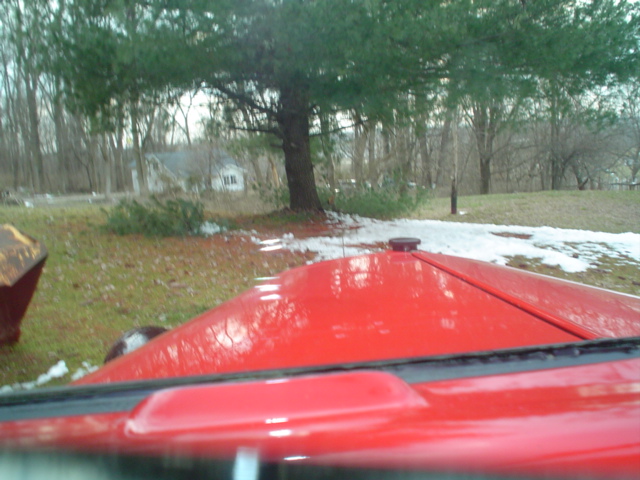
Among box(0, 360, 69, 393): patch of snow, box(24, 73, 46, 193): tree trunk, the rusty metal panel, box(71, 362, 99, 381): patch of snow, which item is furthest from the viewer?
box(24, 73, 46, 193): tree trunk

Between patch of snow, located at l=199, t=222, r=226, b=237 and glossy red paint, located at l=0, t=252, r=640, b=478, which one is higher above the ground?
glossy red paint, located at l=0, t=252, r=640, b=478

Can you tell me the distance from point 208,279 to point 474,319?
5368mm

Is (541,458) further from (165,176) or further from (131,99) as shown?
(165,176)

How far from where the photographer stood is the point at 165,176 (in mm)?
20391

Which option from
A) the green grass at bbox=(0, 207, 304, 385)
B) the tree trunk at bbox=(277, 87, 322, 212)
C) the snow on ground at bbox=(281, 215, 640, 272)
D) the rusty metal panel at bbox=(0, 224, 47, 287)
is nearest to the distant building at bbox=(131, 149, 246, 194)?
the tree trunk at bbox=(277, 87, 322, 212)

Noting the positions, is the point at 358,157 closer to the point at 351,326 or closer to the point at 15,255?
the point at 15,255

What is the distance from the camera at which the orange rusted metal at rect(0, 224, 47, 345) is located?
3535mm

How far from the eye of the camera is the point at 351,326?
1986 millimetres

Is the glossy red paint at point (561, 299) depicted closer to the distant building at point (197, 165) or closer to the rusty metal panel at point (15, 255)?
the rusty metal panel at point (15, 255)

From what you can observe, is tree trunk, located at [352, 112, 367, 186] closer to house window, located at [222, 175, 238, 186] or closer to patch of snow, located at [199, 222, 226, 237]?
patch of snow, located at [199, 222, 226, 237]

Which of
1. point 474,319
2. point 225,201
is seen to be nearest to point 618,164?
point 225,201

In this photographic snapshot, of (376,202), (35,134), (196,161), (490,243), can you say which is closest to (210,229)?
(376,202)

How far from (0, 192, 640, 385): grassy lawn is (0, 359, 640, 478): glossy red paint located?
314cm

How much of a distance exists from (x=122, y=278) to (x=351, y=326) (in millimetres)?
5596
